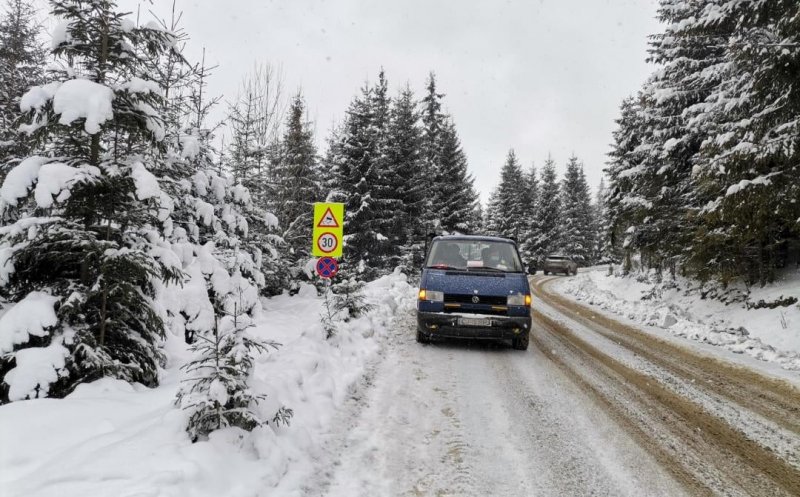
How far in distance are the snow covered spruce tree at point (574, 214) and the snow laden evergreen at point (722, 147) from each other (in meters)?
32.7

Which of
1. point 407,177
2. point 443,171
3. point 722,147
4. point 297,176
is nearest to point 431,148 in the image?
point 443,171

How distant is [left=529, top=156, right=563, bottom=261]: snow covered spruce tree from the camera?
4859 cm

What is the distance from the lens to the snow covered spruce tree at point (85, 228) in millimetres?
3795

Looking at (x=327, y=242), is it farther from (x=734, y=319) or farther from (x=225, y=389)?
(x=734, y=319)

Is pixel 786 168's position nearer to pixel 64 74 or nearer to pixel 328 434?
pixel 328 434

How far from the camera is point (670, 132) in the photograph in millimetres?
14711

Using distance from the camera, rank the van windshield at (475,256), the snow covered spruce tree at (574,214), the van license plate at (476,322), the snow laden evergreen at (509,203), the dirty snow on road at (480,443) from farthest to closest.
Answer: the snow covered spruce tree at (574,214)
the snow laden evergreen at (509,203)
the van windshield at (475,256)
the van license plate at (476,322)
the dirty snow on road at (480,443)

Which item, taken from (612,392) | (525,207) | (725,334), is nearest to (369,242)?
(725,334)

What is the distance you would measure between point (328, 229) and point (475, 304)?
2.97 metres

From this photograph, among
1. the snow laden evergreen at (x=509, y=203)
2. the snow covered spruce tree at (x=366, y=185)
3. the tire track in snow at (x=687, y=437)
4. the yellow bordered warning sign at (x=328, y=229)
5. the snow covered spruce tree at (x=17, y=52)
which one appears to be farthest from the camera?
the snow laden evergreen at (x=509, y=203)

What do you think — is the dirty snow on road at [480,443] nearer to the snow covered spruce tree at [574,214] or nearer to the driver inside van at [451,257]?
the driver inside van at [451,257]

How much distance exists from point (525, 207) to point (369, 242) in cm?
3577

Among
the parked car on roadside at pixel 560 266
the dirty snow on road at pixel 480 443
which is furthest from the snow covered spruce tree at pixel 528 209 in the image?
the dirty snow on road at pixel 480 443

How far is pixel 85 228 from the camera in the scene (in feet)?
14.2
